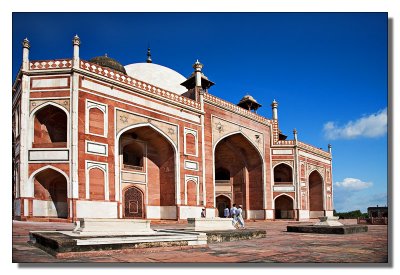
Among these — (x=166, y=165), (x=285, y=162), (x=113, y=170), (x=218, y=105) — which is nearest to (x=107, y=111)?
(x=113, y=170)

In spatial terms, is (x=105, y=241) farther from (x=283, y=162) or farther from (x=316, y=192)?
(x=316, y=192)

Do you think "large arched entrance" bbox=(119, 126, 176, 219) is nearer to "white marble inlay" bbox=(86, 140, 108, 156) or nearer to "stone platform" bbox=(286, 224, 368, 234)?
"white marble inlay" bbox=(86, 140, 108, 156)

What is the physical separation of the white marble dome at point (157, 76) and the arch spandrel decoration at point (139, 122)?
7507mm

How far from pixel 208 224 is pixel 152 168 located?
8.71m

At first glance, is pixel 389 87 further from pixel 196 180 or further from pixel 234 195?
pixel 234 195

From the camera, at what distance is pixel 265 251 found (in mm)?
5586

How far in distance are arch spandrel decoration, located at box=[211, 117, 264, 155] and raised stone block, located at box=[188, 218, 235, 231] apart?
33.4 feet

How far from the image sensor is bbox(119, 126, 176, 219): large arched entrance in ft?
50.8

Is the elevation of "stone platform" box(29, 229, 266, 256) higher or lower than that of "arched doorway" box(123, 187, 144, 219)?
higher

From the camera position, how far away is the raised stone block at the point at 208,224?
307 inches

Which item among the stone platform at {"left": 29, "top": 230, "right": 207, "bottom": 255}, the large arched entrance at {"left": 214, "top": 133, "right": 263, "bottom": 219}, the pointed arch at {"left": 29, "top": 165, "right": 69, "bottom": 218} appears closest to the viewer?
the stone platform at {"left": 29, "top": 230, "right": 207, "bottom": 255}

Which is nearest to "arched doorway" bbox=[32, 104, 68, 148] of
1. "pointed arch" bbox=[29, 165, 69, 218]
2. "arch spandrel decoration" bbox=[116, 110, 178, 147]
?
"pointed arch" bbox=[29, 165, 69, 218]

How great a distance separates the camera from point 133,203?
1538 centimetres

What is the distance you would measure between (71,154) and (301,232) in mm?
7243
